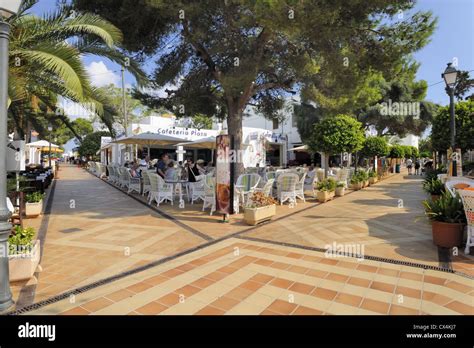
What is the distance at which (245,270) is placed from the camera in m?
3.68

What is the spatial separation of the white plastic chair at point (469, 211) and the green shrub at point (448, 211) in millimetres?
259

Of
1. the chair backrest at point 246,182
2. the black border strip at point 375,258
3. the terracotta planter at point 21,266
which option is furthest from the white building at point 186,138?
the terracotta planter at point 21,266

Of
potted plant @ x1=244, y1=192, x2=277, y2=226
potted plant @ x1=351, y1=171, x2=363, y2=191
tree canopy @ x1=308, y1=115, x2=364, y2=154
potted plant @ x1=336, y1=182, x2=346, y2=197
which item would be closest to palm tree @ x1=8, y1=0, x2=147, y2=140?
potted plant @ x1=244, y1=192, x2=277, y2=226

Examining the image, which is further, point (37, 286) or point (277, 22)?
point (277, 22)

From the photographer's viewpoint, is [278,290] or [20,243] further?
[20,243]

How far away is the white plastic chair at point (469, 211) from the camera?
3.98 metres

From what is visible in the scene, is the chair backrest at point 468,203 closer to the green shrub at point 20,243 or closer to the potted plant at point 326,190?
the potted plant at point 326,190

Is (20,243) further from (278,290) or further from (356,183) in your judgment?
(356,183)

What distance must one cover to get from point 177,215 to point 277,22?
4736 millimetres

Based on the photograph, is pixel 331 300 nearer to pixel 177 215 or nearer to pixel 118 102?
pixel 177 215

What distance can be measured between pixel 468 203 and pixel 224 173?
423cm

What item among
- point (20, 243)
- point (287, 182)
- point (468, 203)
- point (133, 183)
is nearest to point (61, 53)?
point (20, 243)
